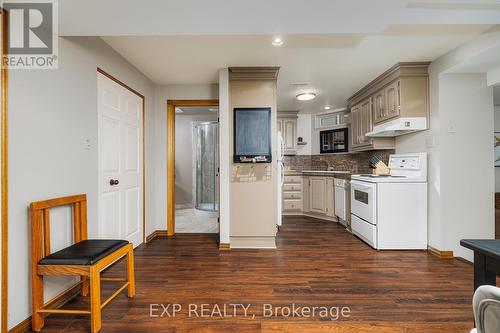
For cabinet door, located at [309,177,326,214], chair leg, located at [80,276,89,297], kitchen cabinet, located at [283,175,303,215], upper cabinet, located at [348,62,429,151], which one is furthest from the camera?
kitchen cabinet, located at [283,175,303,215]

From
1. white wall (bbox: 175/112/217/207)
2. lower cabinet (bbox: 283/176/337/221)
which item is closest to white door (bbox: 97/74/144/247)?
white wall (bbox: 175/112/217/207)

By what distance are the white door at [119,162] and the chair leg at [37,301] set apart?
0.84 metres

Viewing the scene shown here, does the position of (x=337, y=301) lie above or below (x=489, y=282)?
below

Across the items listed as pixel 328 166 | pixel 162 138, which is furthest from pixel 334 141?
pixel 162 138

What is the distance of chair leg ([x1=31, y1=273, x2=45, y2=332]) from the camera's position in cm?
→ 155

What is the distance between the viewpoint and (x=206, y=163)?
5.71 metres

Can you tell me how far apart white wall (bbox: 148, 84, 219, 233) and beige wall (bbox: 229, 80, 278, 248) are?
91cm

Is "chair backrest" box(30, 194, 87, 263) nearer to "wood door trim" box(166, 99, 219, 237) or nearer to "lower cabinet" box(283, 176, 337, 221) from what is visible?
"wood door trim" box(166, 99, 219, 237)

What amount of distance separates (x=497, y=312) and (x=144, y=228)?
354 cm

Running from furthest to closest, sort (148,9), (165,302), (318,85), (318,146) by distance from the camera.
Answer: (318,146), (318,85), (165,302), (148,9)

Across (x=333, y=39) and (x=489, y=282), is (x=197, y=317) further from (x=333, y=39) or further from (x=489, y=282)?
(x=333, y=39)

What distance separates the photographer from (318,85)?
12.3 feet

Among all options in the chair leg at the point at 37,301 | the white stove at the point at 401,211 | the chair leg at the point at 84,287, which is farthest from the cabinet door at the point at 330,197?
the chair leg at the point at 37,301

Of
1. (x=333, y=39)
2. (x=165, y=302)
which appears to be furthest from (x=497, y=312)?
(x=333, y=39)
